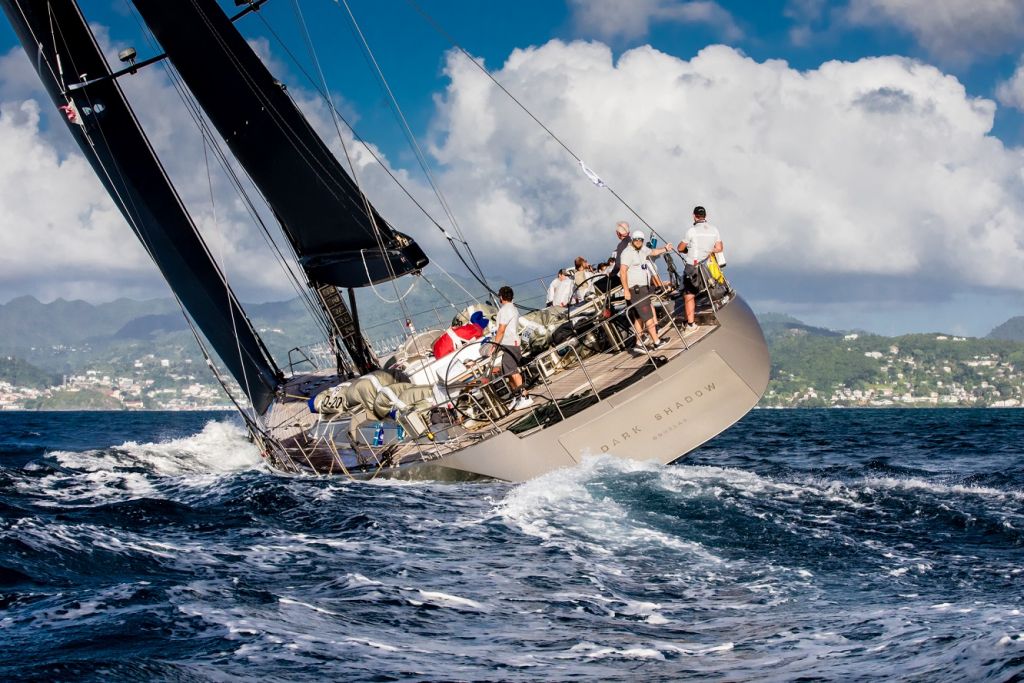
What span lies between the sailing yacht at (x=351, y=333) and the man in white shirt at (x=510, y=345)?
0.18 meters

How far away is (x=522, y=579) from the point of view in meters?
8.76

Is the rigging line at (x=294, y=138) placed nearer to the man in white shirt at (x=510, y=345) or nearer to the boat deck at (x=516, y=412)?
the boat deck at (x=516, y=412)

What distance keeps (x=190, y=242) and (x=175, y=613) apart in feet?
46.7

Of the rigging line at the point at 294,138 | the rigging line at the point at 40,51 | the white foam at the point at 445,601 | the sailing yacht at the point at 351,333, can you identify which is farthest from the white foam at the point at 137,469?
the rigging line at the point at 40,51

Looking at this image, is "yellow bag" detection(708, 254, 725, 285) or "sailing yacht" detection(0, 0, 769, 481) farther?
"yellow bag" detection(708, 254, 725, 285)

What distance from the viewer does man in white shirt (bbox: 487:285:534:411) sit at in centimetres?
1407

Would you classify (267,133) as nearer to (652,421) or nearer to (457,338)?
(457,338)

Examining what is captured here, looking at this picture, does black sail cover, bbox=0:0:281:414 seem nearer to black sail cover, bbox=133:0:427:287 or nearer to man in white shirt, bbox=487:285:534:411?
black sail cover, bbox=133:0:427:287

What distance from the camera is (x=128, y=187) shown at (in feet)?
65.2

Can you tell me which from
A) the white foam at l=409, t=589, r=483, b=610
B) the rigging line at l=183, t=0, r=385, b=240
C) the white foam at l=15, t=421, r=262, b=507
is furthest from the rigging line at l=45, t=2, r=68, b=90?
the white foam at l=409, t=589, r=483, b=610

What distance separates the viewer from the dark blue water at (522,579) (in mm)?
6574

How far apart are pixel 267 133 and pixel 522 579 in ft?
38.8

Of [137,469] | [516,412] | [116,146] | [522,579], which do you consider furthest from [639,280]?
[116,146]

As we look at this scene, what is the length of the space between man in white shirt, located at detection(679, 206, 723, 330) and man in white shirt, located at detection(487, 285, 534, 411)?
263 cm
